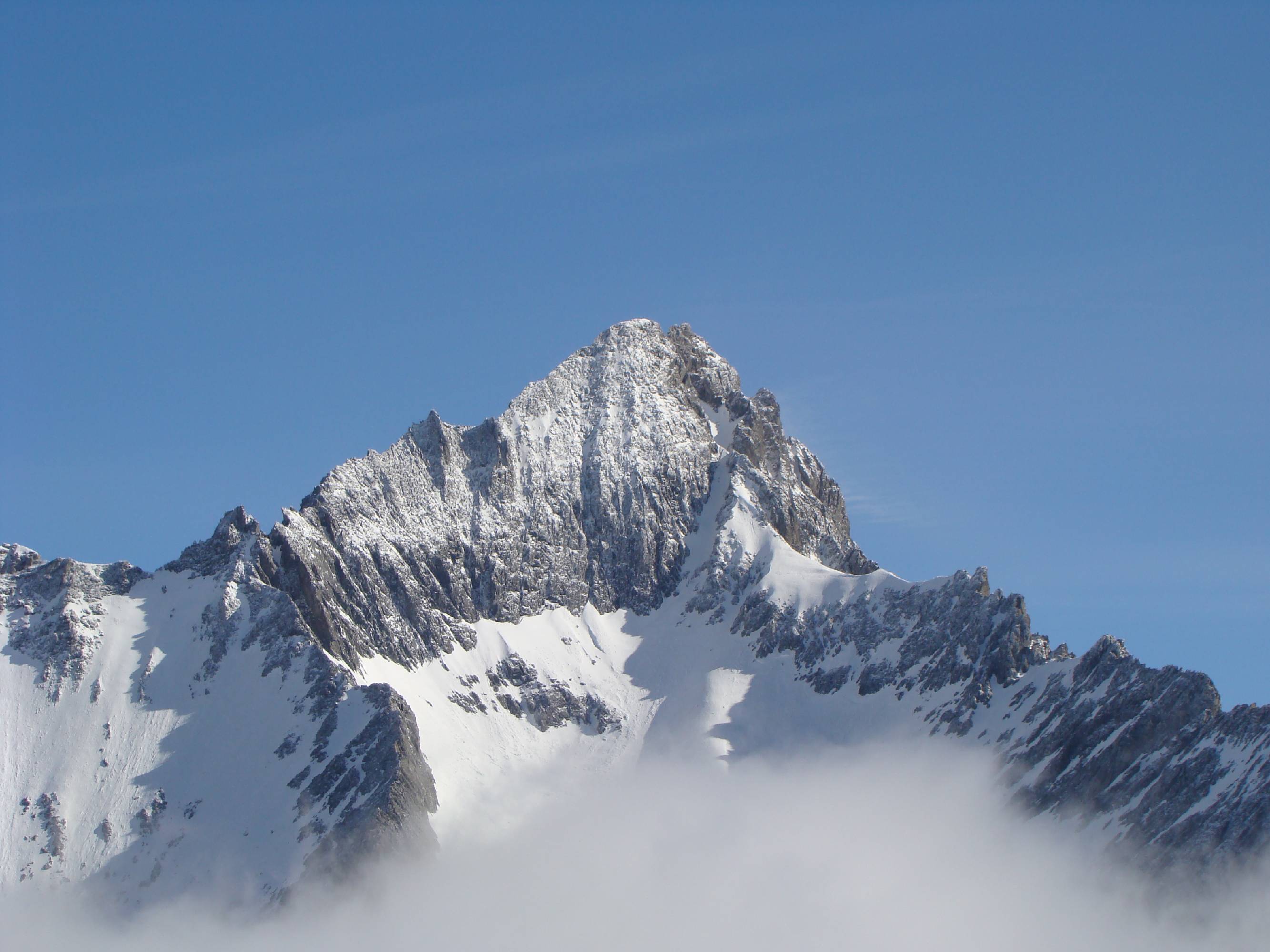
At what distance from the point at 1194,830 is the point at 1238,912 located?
1299cm

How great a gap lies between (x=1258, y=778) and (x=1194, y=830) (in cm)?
822

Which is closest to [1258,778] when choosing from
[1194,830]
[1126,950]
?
[1194,830]

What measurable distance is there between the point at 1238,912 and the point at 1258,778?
648 inches

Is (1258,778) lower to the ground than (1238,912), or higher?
higher

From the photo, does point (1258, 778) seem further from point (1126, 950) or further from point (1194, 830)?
point (1126, 950)

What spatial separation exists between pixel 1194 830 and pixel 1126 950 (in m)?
14.2

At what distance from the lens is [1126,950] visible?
195 meters

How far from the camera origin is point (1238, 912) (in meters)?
187

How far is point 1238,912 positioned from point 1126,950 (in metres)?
12.6

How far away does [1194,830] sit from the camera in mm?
198875

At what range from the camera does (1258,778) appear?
19812 cm
